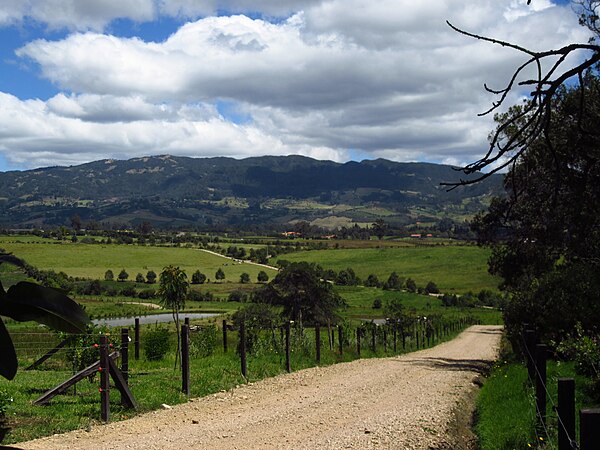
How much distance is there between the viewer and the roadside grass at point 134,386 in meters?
11.5

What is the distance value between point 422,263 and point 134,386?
138641mm

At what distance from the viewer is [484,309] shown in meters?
96.6

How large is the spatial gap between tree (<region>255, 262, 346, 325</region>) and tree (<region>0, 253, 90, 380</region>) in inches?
1558

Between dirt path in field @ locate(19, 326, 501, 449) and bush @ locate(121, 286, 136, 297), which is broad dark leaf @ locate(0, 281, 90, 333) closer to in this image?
dirt path in field @ locate(19, 326, 501, 449)

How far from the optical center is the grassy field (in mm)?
128375

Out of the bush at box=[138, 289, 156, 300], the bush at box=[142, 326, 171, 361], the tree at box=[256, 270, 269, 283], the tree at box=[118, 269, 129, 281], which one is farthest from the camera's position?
the tree at box=[256, 270, 269, 283]

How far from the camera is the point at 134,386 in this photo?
1533cm

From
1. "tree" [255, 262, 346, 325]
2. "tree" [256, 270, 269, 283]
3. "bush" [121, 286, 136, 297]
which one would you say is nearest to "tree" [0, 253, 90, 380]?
"tree" [255, 262, 346, 325]

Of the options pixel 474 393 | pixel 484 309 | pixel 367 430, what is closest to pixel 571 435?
pixel 367 430

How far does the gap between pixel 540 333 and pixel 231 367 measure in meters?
9.89

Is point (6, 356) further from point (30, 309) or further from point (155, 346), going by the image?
point (155, 346)

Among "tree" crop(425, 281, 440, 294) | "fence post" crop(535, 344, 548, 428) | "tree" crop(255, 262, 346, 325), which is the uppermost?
"fence post" crop(535, 344, 548, 428)

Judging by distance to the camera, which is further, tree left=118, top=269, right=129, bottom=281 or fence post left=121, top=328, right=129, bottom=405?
tree left=118, top=269, right=129, bottom=281

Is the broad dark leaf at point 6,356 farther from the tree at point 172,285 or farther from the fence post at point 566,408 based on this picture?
the tree at point 172,285
